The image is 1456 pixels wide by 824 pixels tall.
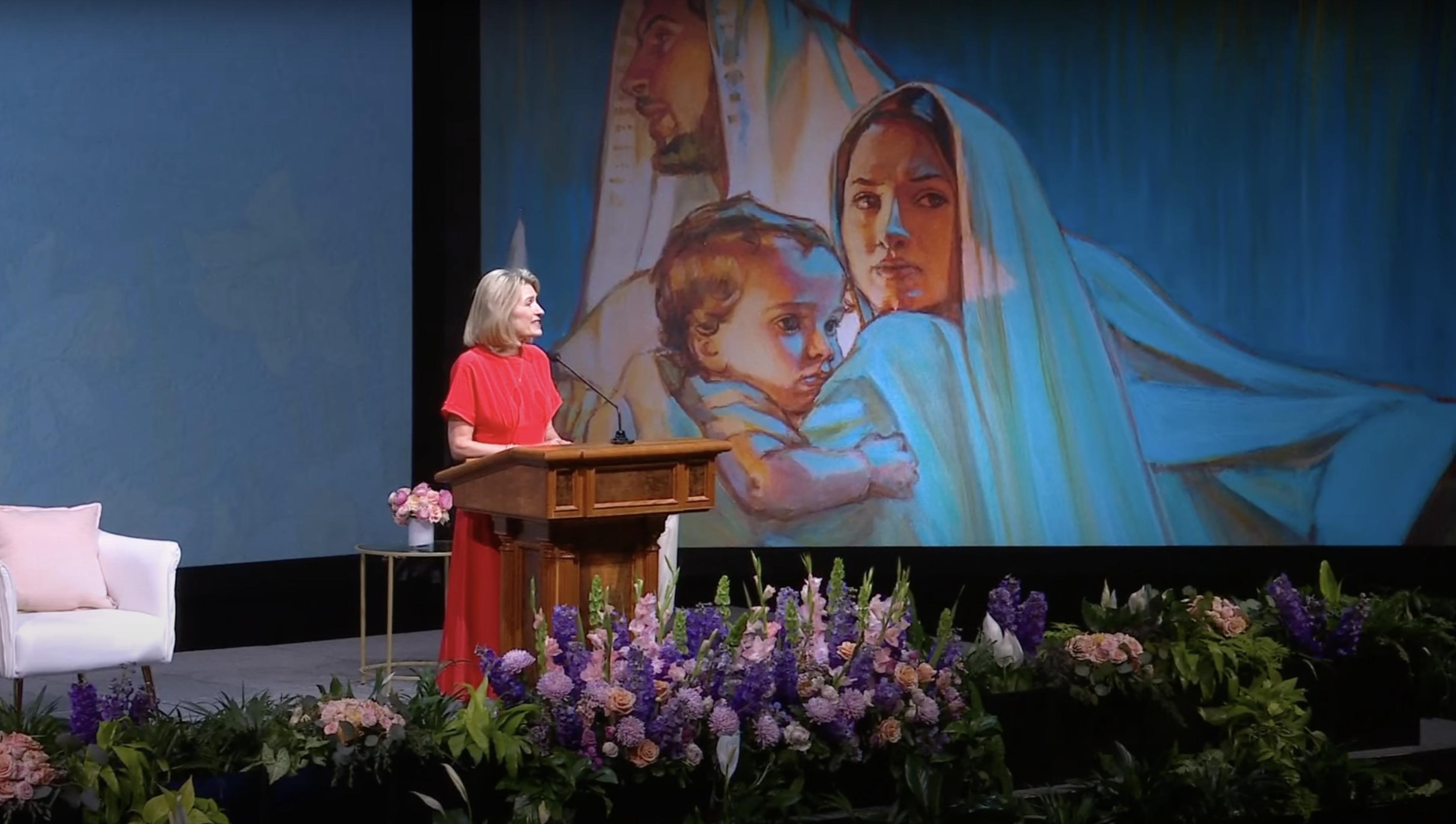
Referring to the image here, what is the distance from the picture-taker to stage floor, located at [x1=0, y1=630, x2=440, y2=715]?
687 centimetres

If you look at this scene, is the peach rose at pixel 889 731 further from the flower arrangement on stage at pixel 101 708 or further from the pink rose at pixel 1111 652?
the flower arrangement on stage at pixel 101 708

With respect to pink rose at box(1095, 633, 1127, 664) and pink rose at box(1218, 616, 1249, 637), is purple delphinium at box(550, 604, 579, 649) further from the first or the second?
pink rose at box(1218, 616, 1249, 637)

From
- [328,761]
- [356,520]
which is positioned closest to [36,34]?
[356,520]

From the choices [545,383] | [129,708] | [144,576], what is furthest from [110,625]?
[129,708]

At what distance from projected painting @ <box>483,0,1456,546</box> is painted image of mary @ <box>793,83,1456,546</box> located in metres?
0.01

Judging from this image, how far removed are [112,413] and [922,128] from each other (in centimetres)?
367

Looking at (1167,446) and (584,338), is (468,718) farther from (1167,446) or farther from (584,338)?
(1167,446)

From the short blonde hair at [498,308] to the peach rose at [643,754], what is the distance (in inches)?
72.4

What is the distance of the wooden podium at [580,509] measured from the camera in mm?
4613

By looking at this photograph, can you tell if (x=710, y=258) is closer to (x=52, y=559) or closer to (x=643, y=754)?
(x=52, y=559)

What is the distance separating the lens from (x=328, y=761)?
11.7 feet

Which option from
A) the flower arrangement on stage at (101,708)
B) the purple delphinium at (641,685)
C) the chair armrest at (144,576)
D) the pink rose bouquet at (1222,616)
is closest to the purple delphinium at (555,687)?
the purple delphinium at (641,685)

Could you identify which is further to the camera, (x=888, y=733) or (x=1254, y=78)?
(x=1254, y=78)

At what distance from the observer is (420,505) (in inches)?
270
